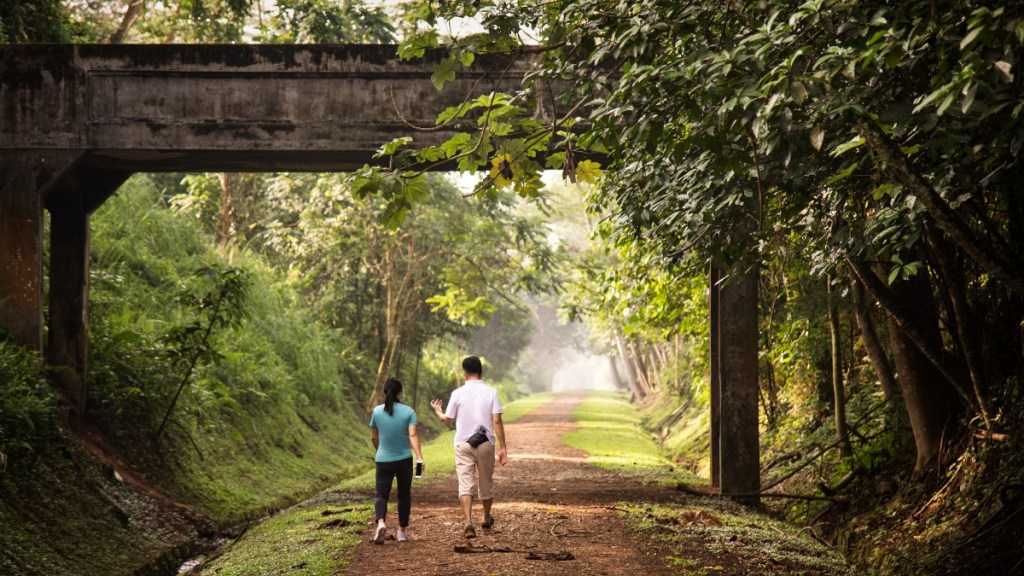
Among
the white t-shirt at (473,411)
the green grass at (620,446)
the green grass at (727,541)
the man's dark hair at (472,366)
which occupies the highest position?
the man's dark hair at (472,366)

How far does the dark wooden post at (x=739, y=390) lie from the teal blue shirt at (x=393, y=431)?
5.05 metres

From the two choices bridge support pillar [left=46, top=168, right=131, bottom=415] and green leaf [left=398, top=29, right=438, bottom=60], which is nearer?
green leaf [left=398, top=29, right=438, bottom=60]

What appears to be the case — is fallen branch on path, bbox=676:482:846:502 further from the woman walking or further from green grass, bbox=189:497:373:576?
the woman walking

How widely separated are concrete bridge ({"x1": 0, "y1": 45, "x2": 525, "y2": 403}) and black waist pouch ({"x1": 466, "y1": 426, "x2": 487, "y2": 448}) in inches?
153

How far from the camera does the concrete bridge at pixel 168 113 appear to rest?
1187cm

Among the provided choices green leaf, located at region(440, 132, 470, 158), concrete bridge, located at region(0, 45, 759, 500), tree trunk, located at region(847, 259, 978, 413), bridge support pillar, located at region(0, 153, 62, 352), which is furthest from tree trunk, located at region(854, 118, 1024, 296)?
bridge support pillar, located at region(0, 153, 62, 352)

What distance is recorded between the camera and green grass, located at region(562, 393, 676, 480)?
18719 mm

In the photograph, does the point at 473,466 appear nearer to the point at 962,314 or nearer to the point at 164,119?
the point at 962,314

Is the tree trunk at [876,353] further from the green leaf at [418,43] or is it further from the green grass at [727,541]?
the green leaf at [418,43]

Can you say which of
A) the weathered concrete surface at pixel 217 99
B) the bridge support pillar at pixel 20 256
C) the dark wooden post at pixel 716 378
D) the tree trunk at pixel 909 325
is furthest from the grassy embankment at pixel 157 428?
the tree trunk at pixel 909 325

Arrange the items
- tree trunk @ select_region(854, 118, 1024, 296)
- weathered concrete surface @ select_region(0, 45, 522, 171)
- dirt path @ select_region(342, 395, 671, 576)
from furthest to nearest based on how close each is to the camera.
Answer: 1. weathered concrete surface @ select_region(0, 45, 522, 171)
2. dirt path @ select_region(342, 395, 671, 576)
3. tree trunk @ select_region(854, 118, 1024, 296)

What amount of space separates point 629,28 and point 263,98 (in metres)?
7.10

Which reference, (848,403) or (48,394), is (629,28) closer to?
(48,394)

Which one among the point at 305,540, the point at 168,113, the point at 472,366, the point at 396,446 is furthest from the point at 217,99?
the point at 305,540
